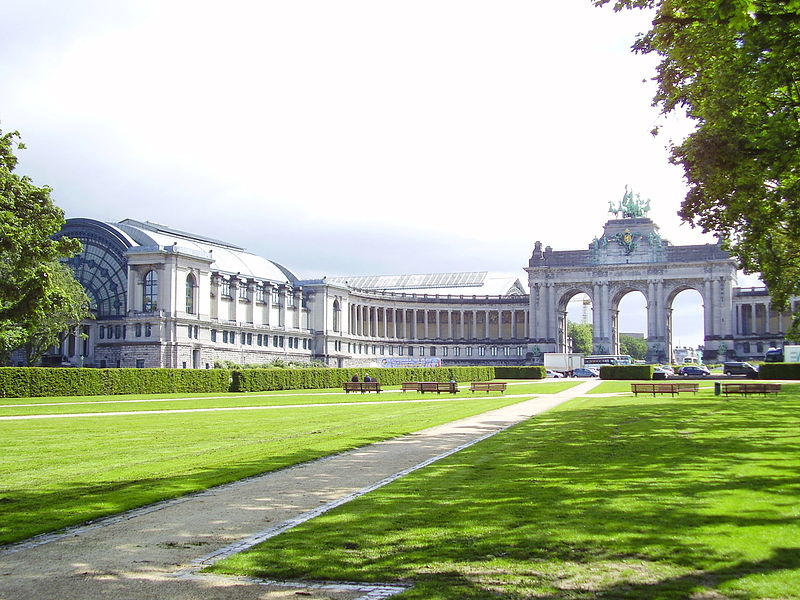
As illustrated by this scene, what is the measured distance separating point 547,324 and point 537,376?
5279 centimetres

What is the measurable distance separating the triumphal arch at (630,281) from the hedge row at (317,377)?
62.9m

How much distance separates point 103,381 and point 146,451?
42653mm

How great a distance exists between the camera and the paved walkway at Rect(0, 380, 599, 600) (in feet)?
29.9

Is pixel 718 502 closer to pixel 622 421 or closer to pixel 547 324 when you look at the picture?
pixel 622 421

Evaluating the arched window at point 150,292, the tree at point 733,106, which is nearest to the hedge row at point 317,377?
the arched window at point 150,292

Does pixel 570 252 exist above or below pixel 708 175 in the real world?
above

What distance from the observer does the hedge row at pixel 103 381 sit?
56.7m

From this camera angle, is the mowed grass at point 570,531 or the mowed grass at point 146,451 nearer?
the mowed grass at point 570,531

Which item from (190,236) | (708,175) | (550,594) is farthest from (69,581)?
(190,236)

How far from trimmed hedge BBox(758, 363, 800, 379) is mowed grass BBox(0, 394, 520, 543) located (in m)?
54.5

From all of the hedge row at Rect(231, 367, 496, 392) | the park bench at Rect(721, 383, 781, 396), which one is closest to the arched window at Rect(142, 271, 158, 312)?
the hedge row at Rect(231, 367, 496, 392)

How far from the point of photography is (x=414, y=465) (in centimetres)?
1906

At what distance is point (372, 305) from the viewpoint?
15175 cm

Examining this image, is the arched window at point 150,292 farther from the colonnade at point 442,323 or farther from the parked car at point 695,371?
the parked car at point 695,371
